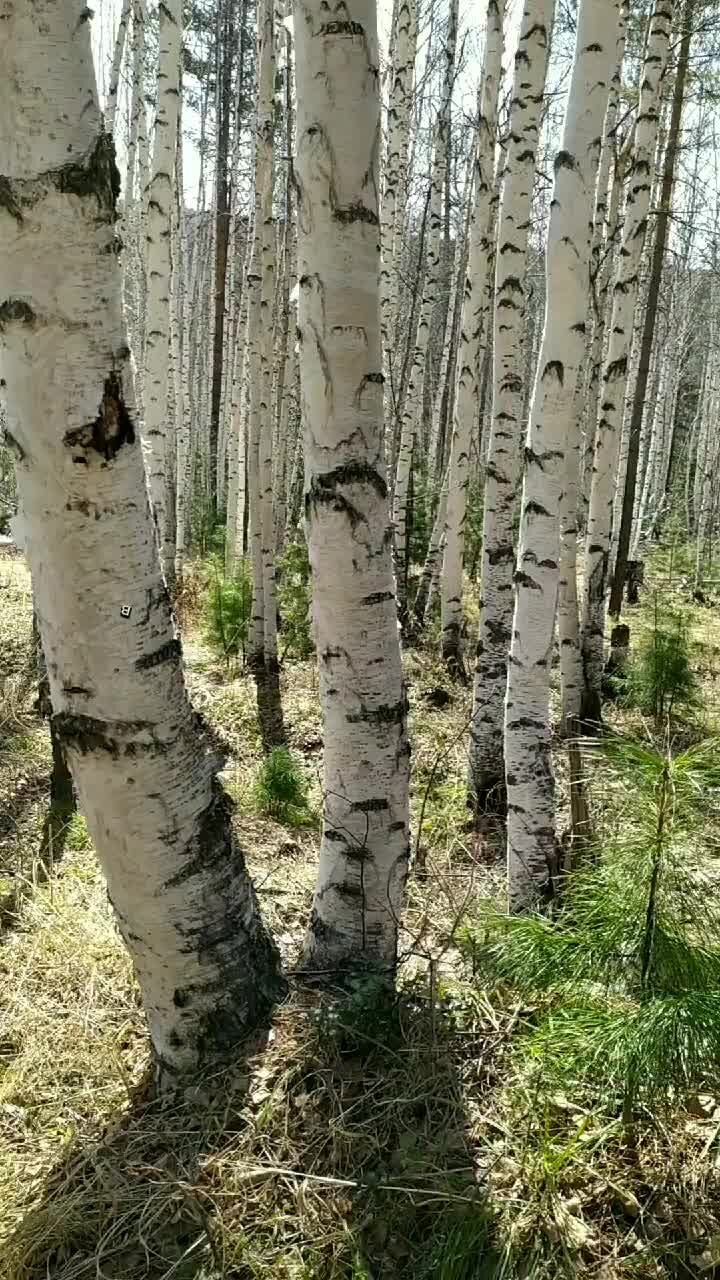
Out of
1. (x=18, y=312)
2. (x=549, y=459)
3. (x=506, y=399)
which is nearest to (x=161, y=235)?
(x=506, y=399)

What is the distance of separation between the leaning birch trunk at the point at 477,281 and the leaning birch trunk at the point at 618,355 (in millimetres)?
1105

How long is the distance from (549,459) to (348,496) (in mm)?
1515

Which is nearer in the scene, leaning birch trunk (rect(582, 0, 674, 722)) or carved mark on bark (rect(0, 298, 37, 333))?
carved mark on bark (rect(0, 298, 37, 333))

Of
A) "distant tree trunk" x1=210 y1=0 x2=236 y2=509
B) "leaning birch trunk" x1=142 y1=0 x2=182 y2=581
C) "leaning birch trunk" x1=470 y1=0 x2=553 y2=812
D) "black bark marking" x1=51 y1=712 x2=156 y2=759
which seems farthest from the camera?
"distant tree trunk" x1=210 y1=0 x2=236 y2=509

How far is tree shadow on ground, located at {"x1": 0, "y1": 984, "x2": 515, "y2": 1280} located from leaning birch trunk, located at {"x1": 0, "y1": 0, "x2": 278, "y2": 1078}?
21 centimetres

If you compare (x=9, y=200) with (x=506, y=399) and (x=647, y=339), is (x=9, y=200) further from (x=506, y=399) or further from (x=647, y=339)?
(x=647, y=339)

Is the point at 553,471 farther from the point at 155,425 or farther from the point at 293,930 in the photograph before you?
the point at 155,425

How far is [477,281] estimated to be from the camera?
23.5ft

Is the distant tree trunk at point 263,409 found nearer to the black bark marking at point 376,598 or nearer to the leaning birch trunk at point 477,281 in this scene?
the leaning birch trunk at point 477,281

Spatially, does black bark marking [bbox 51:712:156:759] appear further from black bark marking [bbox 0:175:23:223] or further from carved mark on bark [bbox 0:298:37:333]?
black bark marking [bbox 0:175:23:223]

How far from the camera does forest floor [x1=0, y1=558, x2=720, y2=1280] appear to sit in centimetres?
194

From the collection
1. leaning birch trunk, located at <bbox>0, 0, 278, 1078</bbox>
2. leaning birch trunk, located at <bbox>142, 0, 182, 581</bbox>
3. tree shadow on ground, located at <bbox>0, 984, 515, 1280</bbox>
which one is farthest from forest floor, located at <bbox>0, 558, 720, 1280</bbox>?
leaning birch trunk, located at <bbox>142, 0, 182, 581</bbox>

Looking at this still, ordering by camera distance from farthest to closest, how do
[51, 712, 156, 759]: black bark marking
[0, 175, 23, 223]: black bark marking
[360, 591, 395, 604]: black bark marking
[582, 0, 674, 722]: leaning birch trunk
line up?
[582, 0, 674, 722]: leaning birch trunk, [360, 591, 395, 604]: black bark marking, [51, 712, 156, 759]: black bark marking, [0, 175, 23, 223]: black bark marking

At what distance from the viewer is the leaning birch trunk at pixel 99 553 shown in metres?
1.74
